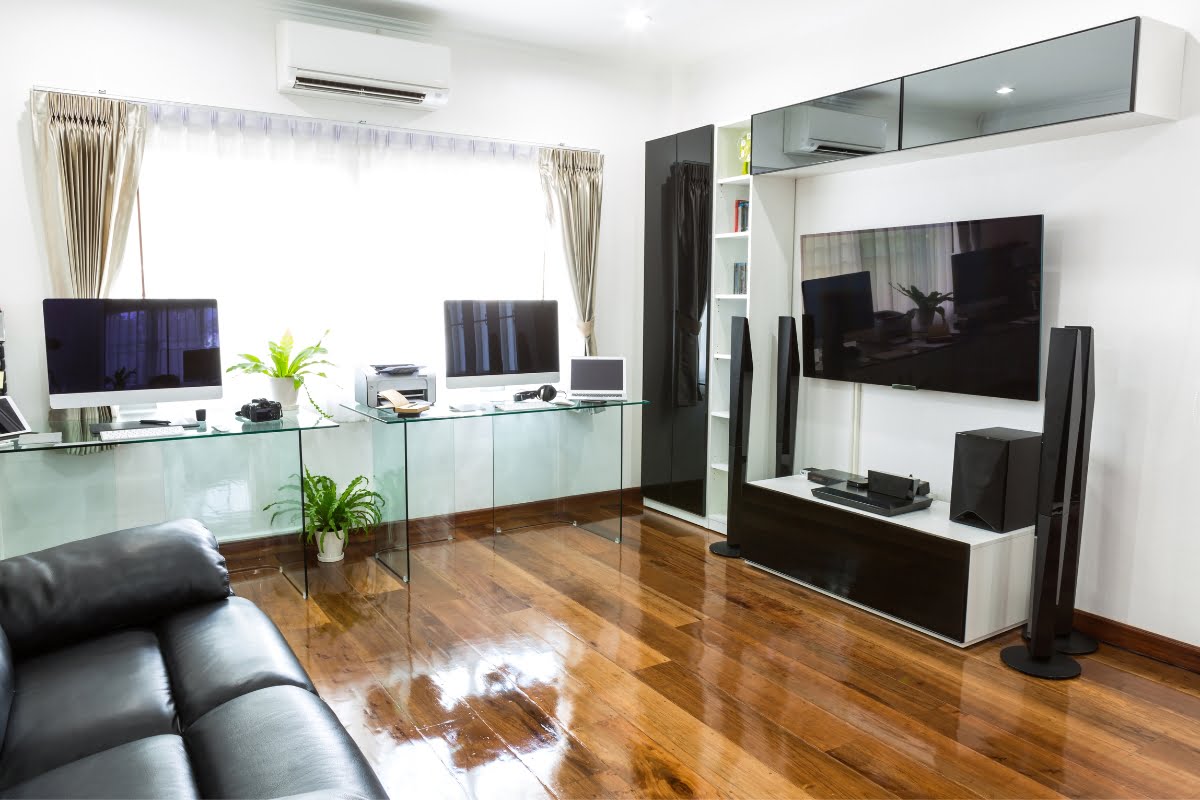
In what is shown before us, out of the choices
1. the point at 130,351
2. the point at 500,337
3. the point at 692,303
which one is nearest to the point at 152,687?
the point at 130,351

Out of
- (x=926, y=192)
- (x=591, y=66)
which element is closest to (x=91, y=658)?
(x=926, y=192)

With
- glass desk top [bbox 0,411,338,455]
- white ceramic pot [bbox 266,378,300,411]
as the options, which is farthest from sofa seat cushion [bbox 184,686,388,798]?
white ceramic pot [bbox 266,378,300,411]

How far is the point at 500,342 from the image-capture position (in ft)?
14.9

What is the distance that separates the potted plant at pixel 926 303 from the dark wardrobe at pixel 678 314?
1.23 m

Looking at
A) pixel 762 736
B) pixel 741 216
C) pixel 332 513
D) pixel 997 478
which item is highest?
pixel 741 216

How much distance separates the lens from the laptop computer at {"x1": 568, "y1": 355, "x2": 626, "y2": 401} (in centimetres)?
452

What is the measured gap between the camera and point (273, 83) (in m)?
→ 4.08

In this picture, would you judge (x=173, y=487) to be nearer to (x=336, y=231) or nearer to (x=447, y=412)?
(x=447, y=412)

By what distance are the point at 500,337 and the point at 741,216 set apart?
1.43m

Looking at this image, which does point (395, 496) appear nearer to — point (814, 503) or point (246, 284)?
point (246, 284)

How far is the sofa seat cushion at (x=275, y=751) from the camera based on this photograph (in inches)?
58.1

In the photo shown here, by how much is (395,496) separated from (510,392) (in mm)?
1027

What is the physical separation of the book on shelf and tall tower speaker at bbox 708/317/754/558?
1.89 feet

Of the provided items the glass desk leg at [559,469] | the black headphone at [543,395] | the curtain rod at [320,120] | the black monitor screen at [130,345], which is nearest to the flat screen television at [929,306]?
the glass desk leg at [559,469]
